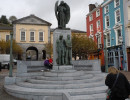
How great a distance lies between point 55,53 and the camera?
10.6 metres

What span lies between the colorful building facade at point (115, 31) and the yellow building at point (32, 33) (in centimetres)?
1709

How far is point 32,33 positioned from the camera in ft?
125

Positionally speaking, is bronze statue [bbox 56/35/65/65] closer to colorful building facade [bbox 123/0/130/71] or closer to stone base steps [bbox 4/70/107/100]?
stone base steps [bbox 4/70/107/100]

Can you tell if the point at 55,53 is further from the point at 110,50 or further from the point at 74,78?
the point at 110,50

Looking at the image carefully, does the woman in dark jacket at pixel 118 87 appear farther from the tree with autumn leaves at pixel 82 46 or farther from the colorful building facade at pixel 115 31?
the tree with autumn leaves at pixel 82 46

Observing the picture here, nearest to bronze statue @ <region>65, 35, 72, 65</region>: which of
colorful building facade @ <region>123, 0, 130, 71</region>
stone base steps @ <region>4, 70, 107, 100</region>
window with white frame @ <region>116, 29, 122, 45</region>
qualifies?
stone base steps @ <region>4, 70, 107, 100</region>

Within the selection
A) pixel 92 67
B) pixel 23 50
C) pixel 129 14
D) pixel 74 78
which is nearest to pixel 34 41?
pixel 23 50

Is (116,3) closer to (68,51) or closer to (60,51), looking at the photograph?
(68,51)

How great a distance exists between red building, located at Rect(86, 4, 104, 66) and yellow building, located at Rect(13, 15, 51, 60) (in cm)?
1156

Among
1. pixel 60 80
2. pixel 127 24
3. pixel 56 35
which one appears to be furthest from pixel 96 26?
pixel 60 80

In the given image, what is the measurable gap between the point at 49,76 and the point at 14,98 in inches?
102

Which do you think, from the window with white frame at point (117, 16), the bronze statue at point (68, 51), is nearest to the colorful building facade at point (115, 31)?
the window with white frame at point (117, 16)

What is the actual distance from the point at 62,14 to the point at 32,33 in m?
28.3

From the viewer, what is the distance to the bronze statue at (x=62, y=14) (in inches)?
437
